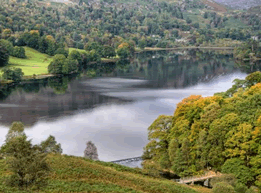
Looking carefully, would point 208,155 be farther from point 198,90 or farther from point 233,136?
point 198,90

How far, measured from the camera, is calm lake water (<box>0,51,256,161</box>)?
53.6 metres

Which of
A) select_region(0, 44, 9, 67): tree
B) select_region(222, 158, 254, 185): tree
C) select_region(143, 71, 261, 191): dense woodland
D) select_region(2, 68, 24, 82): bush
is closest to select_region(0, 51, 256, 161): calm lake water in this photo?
select_region(2, 68, 24, 82): bush

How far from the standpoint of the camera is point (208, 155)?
1510 inches

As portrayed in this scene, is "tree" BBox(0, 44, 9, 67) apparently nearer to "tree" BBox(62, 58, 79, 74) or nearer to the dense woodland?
"tree" BBox(62, 58, 79, 74)

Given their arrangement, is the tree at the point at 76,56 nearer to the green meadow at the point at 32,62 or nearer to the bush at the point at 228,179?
the green meadow at the point at 32,62

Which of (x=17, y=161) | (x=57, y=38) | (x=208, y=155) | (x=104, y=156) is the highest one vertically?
(x=57, y=38)

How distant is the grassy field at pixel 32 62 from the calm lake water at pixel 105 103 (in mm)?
10820

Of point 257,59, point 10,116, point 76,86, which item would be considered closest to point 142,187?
point 10,116

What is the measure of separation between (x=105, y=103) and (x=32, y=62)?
63.4m

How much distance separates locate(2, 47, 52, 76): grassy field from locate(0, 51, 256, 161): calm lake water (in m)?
10.8

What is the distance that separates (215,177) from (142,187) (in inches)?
367

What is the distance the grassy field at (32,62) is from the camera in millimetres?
114081

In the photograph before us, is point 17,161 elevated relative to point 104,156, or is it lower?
elevated

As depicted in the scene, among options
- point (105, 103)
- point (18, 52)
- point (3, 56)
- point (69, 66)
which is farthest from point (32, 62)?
point (105, 103)
